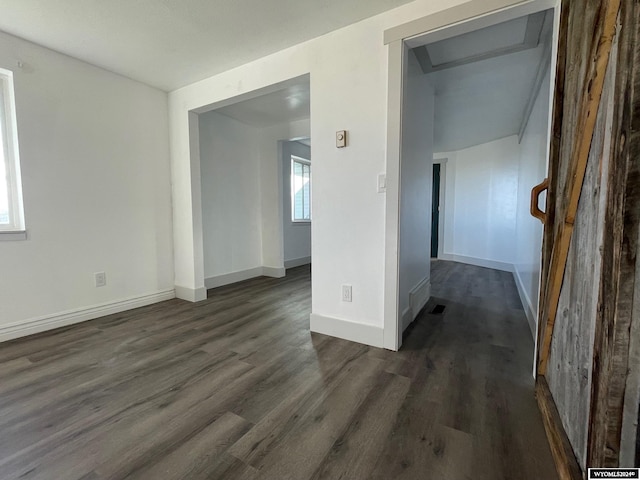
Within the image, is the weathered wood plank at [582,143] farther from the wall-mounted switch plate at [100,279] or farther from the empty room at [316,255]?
the wall-mounted switch plate at [100,279]

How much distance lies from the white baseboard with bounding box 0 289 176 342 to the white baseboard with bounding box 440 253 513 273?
5201 millimetres

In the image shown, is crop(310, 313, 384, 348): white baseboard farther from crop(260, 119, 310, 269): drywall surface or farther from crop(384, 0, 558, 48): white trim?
crop(260, 119, 310, 269): drywall surface

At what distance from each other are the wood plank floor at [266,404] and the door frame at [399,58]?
14.7 inches

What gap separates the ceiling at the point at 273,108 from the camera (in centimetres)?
323

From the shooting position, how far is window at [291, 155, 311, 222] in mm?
5391

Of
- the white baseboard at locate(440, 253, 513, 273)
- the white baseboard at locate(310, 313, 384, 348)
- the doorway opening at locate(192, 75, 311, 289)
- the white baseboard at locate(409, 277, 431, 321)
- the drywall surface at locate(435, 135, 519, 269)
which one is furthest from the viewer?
the white baseboard at locate(440, 253, 513, 273)

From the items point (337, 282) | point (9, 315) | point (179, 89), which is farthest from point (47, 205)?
point (337, 282)

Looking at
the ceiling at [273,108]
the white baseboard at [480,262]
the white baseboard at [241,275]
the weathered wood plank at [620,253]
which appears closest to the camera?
the weathered wood plank at [620,253]

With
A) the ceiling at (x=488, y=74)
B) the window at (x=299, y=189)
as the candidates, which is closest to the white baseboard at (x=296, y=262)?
the window at (x=299, y=189)

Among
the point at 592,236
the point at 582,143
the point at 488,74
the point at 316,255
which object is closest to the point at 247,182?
the point at 316,255

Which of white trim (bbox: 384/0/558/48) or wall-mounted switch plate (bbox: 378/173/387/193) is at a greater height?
white trim (bbox: 384/0/558/48)

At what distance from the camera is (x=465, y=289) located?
375cm

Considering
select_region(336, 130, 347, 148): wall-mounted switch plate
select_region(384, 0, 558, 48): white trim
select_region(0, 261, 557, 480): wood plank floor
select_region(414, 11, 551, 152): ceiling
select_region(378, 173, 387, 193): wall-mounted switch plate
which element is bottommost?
select_region(0, 261, 557, 480): wood plank floor

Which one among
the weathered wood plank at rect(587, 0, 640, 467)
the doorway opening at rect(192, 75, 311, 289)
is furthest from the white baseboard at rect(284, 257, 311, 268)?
the weathered wood plank at rect(587, 0, 640, 467)
